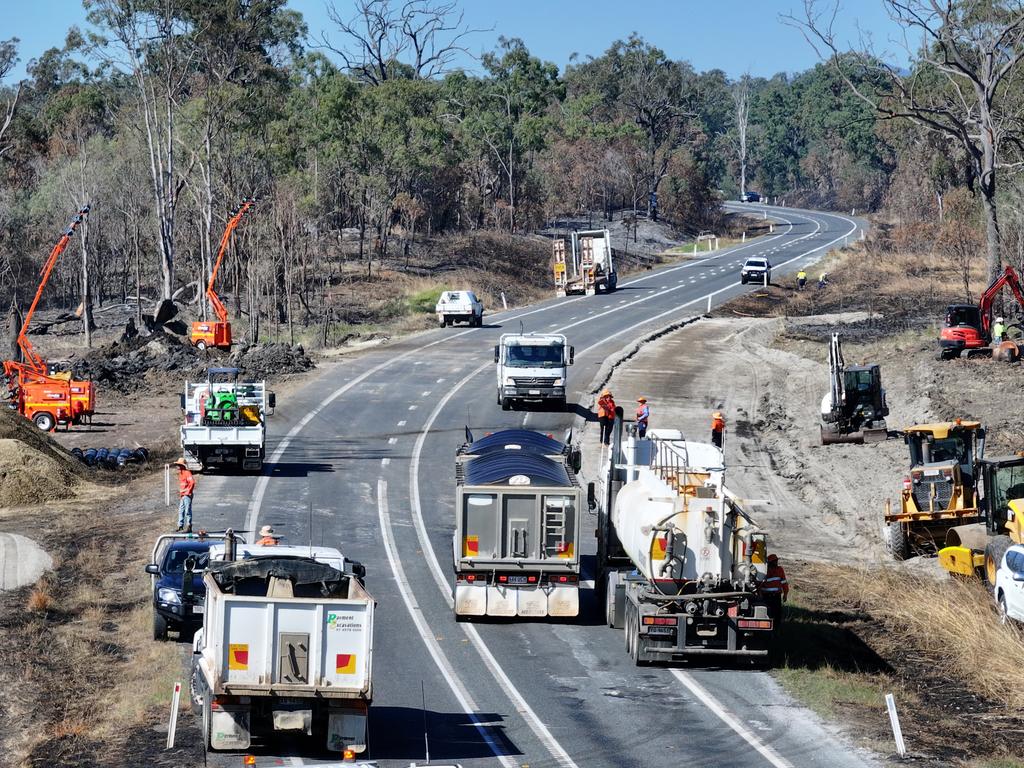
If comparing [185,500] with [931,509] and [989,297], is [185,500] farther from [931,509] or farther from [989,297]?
[989,297]

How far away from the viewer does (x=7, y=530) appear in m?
33.5

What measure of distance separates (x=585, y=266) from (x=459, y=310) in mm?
15668

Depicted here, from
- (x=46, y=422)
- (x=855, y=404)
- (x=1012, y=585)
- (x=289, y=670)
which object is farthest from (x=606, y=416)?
(x=289, y=670)

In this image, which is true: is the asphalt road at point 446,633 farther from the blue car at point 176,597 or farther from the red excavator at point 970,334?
the red excavator at point 970,334

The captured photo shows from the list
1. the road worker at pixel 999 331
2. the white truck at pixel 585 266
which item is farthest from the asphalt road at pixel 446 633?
the white truck at pixel 585 266

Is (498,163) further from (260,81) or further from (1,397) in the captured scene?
(1,397)

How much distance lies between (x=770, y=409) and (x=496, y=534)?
28866 mm

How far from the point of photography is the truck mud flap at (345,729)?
52.8 ft

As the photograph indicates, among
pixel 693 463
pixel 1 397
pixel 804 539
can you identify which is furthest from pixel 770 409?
pixel 1 397

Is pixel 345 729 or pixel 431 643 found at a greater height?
pixel 345 729

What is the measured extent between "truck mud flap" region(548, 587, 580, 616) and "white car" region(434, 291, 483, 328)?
48.2m

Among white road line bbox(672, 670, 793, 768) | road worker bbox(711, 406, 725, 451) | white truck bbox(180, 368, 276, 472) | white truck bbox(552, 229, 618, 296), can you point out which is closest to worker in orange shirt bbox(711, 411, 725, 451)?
road worker bbox(711, 406, 725, 451)

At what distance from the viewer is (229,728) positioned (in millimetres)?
15953

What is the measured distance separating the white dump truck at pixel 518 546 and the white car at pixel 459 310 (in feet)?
157
